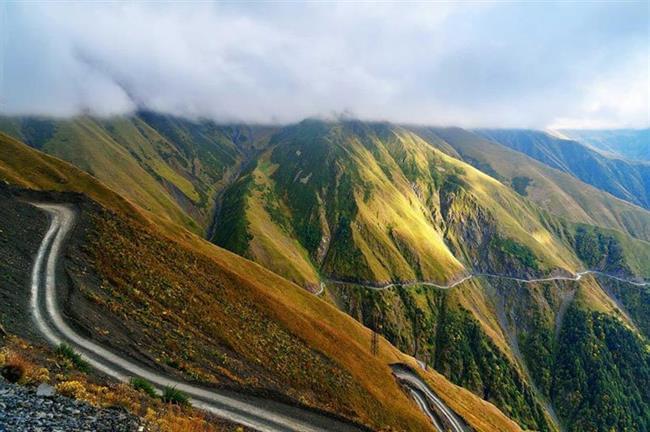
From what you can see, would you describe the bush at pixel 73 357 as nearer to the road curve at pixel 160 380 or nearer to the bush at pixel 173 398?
the road curve at pixel 160 380

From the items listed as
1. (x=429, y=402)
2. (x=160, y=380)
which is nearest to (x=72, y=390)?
(x=160, y=380)

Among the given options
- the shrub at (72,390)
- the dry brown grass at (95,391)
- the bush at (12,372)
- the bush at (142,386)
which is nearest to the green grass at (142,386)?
the bush at (142,386)

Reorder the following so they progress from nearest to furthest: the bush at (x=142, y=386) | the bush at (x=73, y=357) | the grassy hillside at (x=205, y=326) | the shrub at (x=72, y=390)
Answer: the shrub at (x=72, y=390)
the bush at (x=73, y=357)
the bush at (x=142, y=386)
the grassy hillside at (x=205, y=326)

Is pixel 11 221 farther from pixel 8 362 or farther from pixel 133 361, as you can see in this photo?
pixel 8 362

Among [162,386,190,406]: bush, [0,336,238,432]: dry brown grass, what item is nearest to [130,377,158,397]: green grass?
→ [162,386,190,406]: bush

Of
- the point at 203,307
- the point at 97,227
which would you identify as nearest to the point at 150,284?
the point at 203,307

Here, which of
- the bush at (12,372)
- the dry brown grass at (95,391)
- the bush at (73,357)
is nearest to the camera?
the bush at (12,372)
